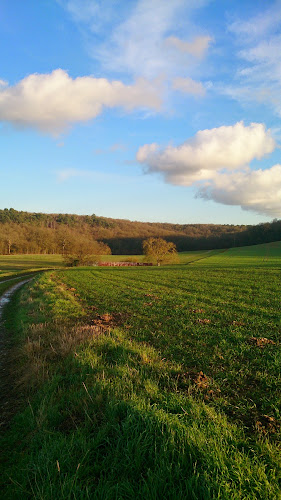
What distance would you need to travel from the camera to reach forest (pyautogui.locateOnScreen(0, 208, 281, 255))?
101375mm

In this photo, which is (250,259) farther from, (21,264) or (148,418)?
(148,418)

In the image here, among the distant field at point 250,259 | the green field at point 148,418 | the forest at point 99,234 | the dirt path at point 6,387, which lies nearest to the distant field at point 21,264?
the forest at point 99,234

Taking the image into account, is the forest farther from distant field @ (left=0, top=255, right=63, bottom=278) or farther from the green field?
the green field

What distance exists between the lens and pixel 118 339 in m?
8.30

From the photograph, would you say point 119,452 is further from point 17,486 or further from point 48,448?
point 17,486

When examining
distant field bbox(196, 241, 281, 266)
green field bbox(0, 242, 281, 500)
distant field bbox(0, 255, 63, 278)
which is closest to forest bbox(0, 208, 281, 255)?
distant field bbox(0, 255, 63, 278)

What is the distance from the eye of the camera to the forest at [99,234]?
101375 mm

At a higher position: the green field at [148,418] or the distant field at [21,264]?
the green field at [148,418]

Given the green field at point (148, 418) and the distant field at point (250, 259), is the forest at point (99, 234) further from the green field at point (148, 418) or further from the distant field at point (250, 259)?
the green field at point (148, 418)

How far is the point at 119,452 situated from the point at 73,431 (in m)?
1.02

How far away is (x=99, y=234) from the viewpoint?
142 metres

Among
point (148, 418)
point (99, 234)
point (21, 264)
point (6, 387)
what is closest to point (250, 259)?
point (21, 264)

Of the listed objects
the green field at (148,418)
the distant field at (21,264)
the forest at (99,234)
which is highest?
the forest at (99,234)

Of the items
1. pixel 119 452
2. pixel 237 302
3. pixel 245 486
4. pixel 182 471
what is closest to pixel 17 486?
pixel 119 452
